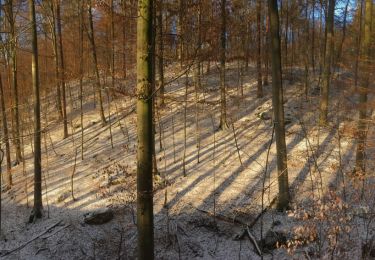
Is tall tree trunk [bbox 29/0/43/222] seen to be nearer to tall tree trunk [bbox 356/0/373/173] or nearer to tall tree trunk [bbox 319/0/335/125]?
tall tree trunk [bbox 356/0/373/173]

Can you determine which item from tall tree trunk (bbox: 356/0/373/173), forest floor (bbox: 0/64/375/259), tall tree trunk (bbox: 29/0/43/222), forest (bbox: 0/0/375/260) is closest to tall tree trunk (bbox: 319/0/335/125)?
forest (bbox: 0/0/375/260)

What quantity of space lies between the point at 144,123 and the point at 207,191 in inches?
300

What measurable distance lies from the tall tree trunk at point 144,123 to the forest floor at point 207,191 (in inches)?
47.0

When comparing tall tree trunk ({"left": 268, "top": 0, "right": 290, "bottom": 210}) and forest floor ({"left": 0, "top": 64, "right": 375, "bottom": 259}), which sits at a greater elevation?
tall tree trunk ({"left": 268, "top": 0, "right": 290, "bottom": 210})

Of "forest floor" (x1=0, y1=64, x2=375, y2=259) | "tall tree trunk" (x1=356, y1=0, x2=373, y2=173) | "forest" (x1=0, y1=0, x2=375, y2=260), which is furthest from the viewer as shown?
"tall tree trunk" (x1=356, y1=0, x2=373, y2=173)

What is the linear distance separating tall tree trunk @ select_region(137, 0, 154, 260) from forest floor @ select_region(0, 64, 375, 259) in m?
1.19

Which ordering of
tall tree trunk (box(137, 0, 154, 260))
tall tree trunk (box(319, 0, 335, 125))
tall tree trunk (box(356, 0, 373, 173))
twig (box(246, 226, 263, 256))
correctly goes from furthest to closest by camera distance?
tall tree trunk (box(319, 0, 335, 125))
tall tree trunk (box(356, 0, 373, 173))
twig (box(246, 226, 263, 256))
tall tree trunk (box(137, 0, 154, 260))

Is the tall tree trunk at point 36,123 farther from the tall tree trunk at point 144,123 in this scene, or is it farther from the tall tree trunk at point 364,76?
the tall tree trunk at point 364,76

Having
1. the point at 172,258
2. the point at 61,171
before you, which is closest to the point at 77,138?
the point at 61,171

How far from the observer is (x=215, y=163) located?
14812 mm

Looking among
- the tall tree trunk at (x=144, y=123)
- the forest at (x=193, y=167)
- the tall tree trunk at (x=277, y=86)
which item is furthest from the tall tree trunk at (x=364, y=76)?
the tall tree trunk at (x=144, y=123)

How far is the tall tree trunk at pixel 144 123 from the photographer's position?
5391 mm

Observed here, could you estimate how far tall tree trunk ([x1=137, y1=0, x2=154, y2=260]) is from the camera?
5391 millimetres

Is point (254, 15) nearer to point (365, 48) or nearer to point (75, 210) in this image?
point (365, 48)
